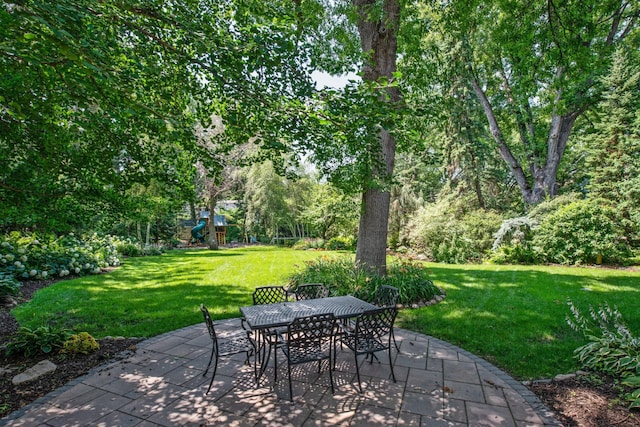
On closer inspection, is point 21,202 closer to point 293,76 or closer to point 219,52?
point 219,52

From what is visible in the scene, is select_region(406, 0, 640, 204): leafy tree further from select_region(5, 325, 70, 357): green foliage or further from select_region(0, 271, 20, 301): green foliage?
select_region(0, 271, 20, 301): green foliage

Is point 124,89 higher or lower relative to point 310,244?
higher

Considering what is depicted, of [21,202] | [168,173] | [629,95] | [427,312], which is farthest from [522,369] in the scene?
[629,95]

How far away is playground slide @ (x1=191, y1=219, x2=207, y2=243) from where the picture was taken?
25516 mm

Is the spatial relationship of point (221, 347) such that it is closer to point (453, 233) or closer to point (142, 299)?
point (142, 299)

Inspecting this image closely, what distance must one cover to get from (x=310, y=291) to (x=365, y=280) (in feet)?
5.39

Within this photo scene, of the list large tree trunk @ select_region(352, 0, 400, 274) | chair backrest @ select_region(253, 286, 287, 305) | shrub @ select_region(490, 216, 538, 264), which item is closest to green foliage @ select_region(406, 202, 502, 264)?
shrub @ select_region(490, 216, 538, 264)

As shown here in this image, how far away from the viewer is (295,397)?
3135mm

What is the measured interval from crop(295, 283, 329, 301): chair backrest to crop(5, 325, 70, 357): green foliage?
313 cm

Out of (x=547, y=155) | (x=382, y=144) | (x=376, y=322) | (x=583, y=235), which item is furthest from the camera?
(x=547, y=155)

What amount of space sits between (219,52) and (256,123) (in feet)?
3.31

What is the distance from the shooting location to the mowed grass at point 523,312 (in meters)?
4.13

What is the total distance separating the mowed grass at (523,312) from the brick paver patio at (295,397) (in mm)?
683

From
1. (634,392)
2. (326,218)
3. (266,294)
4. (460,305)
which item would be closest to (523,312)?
(460,305)
